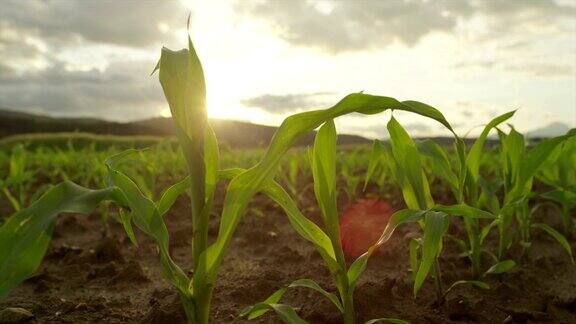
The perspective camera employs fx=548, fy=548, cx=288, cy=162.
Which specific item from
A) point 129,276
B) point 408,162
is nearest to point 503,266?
point 408,162

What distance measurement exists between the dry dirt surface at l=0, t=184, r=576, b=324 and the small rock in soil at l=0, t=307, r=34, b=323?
4cm

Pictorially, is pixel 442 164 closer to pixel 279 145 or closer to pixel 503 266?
pixel 503 266

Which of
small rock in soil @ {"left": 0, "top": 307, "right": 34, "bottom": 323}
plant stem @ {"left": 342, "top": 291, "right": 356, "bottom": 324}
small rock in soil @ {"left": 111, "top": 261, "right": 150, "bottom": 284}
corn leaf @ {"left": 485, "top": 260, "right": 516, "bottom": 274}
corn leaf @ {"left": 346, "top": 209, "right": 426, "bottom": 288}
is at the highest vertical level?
corn leaf @ {"left": 346, "top": 209, "right": 426, "bottom": 288}

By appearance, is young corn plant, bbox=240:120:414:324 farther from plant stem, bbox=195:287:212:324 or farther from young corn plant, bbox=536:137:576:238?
young corn plant, bbox=536:137:576:238

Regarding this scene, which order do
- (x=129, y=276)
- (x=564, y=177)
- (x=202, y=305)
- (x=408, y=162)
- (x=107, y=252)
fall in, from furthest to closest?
(x=107, y=252)
(x=564, y=177)
(x=129, y=276)
(x=408, y=162)
(x=202, y=305)

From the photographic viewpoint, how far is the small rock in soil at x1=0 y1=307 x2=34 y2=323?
1696 mm

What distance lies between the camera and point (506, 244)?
2.14m

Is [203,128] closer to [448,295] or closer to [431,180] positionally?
[448,295]

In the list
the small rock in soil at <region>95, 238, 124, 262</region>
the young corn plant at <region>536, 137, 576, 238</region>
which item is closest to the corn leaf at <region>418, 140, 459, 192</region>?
the young corn plant at <region>536, 137, 576, 238</region>

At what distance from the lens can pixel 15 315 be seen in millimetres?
1711

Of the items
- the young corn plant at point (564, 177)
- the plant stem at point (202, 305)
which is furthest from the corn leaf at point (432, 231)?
the young corn plant at point (564, 177)

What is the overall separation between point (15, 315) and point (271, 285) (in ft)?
2.71

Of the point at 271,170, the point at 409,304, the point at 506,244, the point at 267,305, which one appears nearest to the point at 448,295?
the point at 409,304

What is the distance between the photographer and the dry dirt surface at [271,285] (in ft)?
5.65
